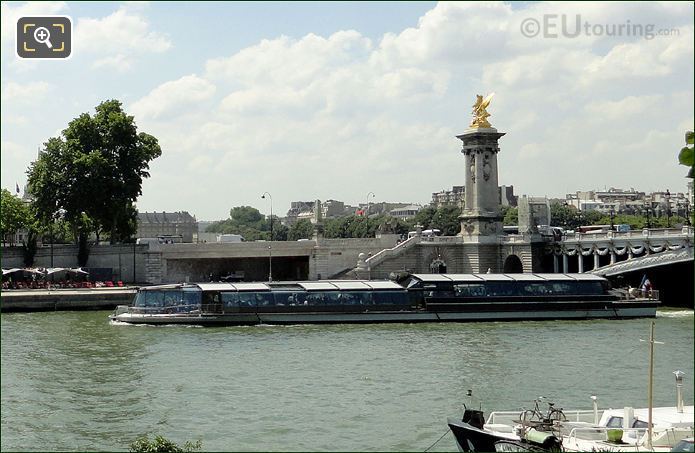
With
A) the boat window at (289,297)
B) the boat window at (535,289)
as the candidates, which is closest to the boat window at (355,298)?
the boat window at (289,297)

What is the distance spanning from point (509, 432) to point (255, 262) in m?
60.2

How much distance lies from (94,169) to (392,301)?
2650 cm

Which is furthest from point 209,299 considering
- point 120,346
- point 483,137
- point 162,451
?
point 162,451

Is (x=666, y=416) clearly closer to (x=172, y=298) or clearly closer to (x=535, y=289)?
(x=172, y=298)

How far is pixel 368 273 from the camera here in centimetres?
7075

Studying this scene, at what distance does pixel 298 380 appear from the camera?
3238 cm

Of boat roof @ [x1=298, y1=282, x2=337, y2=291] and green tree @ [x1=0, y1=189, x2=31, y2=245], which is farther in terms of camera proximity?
green tree @ [x1=0, y1=189, x2=31, y2=245]

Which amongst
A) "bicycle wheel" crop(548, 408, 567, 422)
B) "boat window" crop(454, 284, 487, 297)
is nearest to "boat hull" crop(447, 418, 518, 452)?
"bicycle wheel" crop(548, 408, 567, 422)

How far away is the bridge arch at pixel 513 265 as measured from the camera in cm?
7381

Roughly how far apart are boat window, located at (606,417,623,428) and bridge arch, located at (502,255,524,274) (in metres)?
51.9

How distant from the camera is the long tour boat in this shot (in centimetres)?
5172

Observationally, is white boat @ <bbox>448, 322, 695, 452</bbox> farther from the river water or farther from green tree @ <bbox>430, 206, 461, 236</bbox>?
green tree @ <bbox>430, 206, 461, 236</bbox>

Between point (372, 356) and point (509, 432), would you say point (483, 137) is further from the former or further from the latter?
point (509, 432)

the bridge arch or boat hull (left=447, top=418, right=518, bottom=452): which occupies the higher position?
the bridge arch
